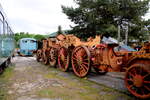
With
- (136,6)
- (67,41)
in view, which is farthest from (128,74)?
(136,6)

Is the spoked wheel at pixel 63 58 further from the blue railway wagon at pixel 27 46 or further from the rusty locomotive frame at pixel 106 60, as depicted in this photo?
the blue railway wagon at pixel 27 46

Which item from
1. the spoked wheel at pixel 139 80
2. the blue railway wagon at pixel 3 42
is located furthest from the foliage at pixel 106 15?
the spoked wheel at pixel 139 80

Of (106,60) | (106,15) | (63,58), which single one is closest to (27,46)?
(106,15)

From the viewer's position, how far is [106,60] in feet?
16.6

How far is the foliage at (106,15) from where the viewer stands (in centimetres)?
1345

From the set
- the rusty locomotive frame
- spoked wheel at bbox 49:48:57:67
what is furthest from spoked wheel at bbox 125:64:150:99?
spoked wheel at bbox 49:48:57:67

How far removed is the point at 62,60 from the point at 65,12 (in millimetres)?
8190

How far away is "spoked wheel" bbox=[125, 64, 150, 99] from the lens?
3.52 meters

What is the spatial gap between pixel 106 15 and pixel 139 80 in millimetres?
11339

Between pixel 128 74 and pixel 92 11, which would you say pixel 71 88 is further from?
pixel 92 11

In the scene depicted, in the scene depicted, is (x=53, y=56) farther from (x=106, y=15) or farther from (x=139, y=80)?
(x=106, y=15)

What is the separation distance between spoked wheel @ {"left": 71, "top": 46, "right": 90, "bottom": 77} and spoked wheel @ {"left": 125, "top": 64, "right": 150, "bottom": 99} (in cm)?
206

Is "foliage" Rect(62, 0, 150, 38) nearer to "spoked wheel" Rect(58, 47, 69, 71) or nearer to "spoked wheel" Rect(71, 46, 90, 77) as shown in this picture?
"spoked wheel" Rect(58, 47, 69, 71)

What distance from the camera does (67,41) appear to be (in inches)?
293
